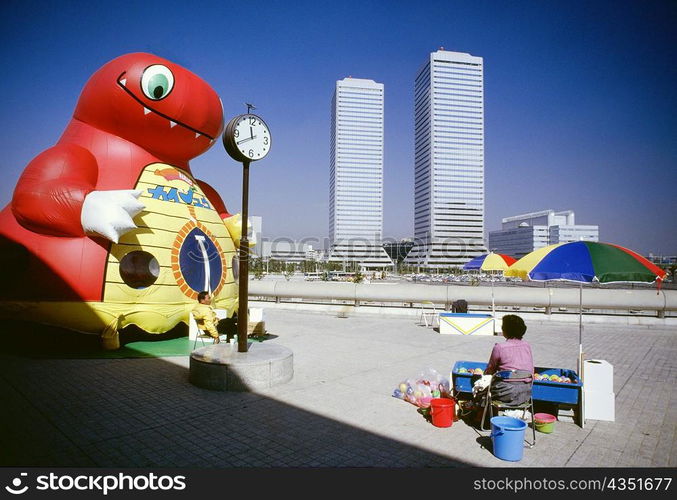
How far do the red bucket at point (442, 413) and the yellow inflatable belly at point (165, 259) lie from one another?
6673 mm

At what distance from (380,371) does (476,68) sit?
18337 centimetres

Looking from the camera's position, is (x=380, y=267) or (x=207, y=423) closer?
(x=207, y=423)

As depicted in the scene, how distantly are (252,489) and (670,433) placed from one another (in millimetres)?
5581

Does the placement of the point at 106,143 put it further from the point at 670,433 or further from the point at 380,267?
the point at 380,267

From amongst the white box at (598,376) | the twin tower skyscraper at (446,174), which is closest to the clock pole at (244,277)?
the white box at (598,376)

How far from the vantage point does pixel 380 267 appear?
6471 inches

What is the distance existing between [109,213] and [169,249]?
5.67 ft

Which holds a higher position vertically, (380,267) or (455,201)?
(455,201)

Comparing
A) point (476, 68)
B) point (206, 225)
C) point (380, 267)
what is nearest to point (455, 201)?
point (380, 267)

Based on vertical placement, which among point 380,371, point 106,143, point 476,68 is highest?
point 476,68

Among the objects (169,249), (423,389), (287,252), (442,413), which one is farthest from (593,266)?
(287,252)

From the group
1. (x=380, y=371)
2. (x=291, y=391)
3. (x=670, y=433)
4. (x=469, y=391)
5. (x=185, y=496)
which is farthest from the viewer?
(x=380, y=371)

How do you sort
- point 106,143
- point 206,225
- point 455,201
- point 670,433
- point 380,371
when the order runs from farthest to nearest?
point 455,201 < point 206,225 < point 106,143 < point 380,371 < point 670,433

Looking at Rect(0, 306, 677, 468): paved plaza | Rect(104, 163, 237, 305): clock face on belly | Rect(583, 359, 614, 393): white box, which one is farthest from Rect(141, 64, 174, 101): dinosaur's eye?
Rect(583, 359, 614, 393): white box
